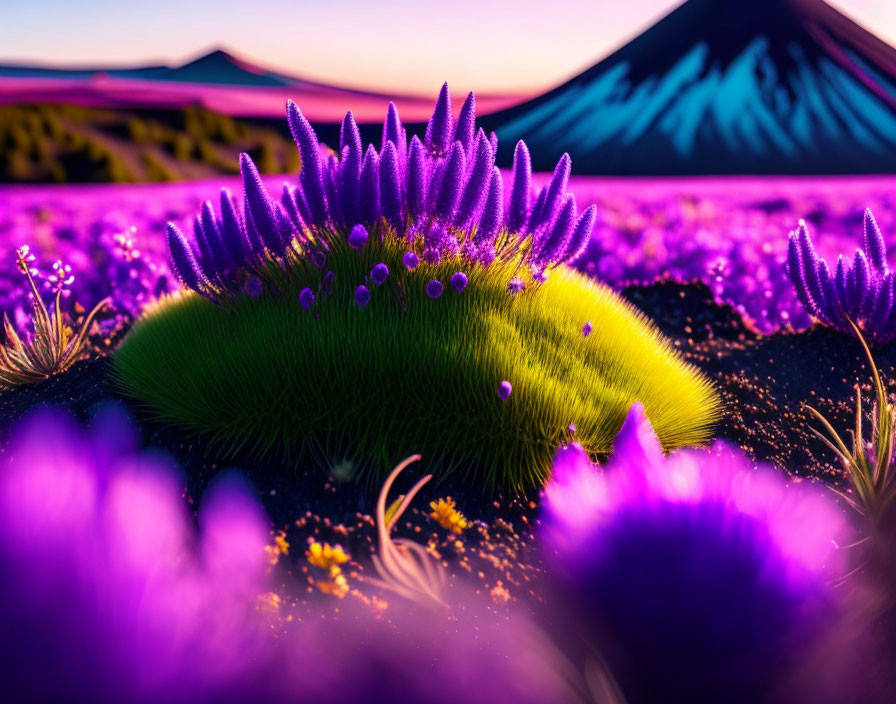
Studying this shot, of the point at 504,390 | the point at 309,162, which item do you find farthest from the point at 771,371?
the point at 309,162

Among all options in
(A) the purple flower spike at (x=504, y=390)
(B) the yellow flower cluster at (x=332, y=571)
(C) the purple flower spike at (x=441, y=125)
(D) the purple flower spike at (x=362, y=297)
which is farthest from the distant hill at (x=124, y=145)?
(B) the yellow flower cluster at (x=332, y=571)

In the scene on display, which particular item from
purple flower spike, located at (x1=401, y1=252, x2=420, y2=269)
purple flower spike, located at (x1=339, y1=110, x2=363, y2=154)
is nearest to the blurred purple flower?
purple flower spike, located at (x1=401, y1=252, x2=420, y2=269)

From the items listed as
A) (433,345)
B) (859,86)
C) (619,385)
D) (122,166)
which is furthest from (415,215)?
(859,86)

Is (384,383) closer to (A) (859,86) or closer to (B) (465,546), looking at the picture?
(B) (465,546)

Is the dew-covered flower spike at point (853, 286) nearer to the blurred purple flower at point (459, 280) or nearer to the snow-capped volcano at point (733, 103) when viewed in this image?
the blurred purple flower at point (459, 280)

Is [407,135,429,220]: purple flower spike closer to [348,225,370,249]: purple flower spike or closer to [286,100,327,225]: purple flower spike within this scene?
[348,225,370,249]: purple flower spike
